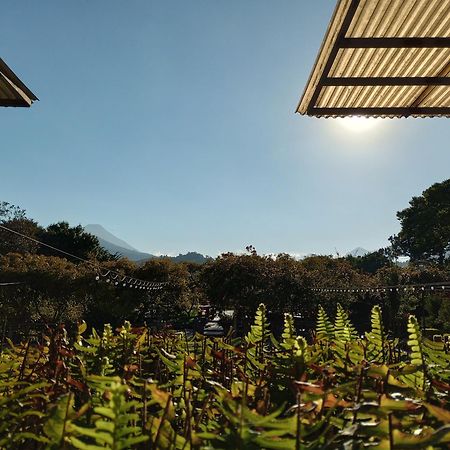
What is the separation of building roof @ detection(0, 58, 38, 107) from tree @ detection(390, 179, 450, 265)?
6104 centimetres

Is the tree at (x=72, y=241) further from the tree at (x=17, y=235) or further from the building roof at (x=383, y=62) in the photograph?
the building roof at (x=383, y=62)

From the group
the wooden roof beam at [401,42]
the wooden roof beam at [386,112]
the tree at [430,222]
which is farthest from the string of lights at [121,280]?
the tree at [430,222]

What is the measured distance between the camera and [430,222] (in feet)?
212

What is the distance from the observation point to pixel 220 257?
2181 cm

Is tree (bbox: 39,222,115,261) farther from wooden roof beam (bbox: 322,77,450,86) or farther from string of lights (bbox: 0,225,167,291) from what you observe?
wooden roof beam (bbox: 322,77,450,86)

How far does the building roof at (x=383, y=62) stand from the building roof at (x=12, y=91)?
2.09 metres

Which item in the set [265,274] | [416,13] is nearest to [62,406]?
[416,13]

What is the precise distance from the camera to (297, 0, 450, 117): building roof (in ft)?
9.53

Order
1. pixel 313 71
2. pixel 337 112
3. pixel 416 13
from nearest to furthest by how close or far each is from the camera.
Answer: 1. pixel 416 13
2. pixel 313 71
3. pixel 337 112

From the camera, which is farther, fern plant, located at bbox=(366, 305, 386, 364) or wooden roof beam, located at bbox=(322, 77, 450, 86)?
wooden roof beam, located at bbox=(322, 77, 450, 86)

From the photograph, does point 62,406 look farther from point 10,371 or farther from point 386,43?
point 386,43

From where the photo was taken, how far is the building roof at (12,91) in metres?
3.05

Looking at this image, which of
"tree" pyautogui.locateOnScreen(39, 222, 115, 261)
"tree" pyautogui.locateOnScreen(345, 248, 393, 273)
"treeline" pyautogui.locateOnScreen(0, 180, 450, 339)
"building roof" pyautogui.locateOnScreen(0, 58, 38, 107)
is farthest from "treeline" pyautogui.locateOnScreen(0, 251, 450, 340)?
"tree" pyautogui.locateOnScreen(345, 248, 393, 273)

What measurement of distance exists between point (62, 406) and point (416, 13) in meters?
3.09
